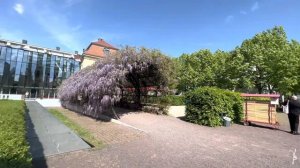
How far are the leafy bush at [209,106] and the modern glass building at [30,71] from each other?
3417 centimetres

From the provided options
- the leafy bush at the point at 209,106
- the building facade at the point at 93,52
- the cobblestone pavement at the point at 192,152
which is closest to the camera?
the cobblestone pavement at the point at 192,152

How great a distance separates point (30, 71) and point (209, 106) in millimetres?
36355

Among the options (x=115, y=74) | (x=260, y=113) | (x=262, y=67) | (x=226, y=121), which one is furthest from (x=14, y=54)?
(x=262, y=67)

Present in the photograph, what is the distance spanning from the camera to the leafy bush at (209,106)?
10898mm

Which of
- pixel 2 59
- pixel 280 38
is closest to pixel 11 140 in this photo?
pixel 280 38

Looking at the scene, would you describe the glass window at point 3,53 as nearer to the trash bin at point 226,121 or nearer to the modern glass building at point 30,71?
the modern glass building at point 30,71

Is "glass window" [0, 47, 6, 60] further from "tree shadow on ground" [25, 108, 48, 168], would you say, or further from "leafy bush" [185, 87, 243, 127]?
"leafy bush" [185, 87, 243, 127]

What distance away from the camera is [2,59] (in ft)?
115

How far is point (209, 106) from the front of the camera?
35.9 feet

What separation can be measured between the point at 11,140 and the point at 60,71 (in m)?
40.2

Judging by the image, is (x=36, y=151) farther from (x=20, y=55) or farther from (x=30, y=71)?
(x=20, y=55)

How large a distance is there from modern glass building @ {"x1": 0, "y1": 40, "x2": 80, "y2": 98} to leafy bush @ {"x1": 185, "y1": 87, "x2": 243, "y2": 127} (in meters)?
34.2

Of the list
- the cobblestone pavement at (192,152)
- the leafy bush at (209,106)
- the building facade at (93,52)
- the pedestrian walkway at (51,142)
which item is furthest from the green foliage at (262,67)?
the building facade at (93,52)

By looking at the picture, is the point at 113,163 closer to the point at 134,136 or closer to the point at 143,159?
the point at 143,159
